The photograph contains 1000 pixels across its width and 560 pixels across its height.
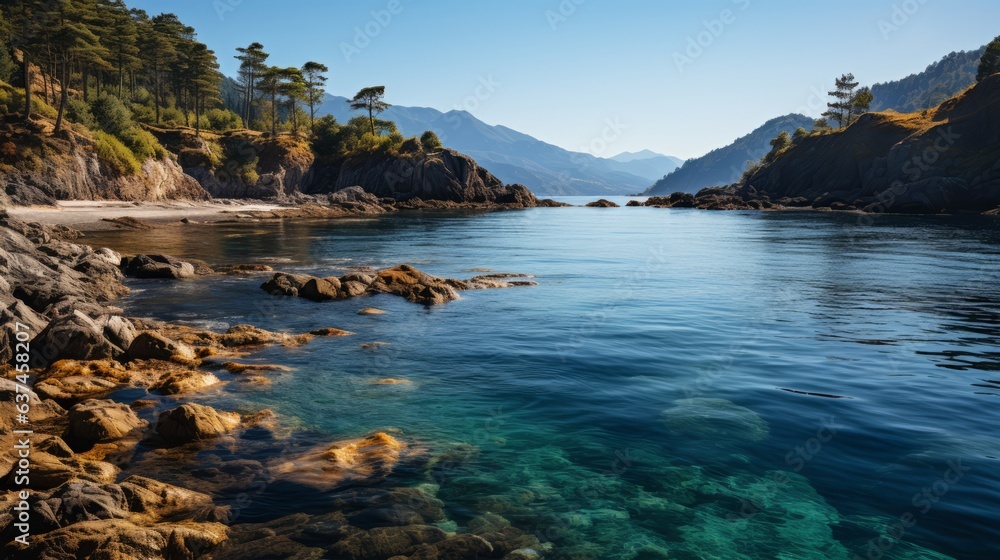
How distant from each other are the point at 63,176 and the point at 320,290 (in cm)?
5641

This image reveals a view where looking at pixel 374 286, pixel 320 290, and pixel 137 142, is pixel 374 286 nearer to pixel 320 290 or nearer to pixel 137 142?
pixel 320 290

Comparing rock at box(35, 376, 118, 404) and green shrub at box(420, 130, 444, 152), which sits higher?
green shrub at box(420, 130, 444, 152)

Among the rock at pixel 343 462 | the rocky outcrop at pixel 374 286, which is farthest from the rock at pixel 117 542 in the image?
the rocky outcrop at pixel 374 286

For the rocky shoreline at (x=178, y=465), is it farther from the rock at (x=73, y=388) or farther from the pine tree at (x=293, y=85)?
the pine tree at (x=293, y=85)

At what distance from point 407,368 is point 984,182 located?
111694 millimetres

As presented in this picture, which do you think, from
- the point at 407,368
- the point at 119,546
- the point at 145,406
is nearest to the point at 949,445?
the point at 407,368

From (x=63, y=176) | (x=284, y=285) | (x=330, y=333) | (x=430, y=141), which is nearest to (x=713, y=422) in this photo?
(x=330, y=333)

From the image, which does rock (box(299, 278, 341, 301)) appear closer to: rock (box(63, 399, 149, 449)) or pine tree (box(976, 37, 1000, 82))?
rock (box(63, 399, 149, 449))

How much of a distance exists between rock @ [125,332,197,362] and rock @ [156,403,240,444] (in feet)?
17.9

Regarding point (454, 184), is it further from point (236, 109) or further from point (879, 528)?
point (879, 528)

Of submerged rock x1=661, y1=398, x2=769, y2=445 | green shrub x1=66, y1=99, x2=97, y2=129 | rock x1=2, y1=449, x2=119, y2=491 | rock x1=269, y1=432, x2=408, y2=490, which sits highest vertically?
green shrub x1=66, y1=99, x2=97, y2=129

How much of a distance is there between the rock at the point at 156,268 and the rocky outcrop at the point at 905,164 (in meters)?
110

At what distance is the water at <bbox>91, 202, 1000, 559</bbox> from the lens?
8781 millimetres

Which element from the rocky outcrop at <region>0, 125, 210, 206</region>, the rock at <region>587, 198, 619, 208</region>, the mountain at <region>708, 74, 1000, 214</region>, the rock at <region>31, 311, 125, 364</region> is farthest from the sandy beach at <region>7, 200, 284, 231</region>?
the rock at <region>587, 198, 619, 208</region>
